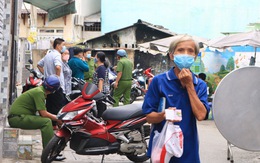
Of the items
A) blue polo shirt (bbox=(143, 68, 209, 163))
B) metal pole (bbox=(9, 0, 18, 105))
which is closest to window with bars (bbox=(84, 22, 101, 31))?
metal pole (bbox=(9, 0, 18, 105))

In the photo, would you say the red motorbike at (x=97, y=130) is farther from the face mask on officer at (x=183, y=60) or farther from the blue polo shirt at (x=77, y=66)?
the blue polo shirt at (x=77, y=66)

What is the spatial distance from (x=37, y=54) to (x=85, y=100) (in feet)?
74.1

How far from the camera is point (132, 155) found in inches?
319

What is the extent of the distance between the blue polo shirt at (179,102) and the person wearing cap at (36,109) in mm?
3660

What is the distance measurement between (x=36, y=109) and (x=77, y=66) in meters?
4.17

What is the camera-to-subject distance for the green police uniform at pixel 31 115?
7797 millimetres

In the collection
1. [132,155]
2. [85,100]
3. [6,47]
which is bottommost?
[132,155]

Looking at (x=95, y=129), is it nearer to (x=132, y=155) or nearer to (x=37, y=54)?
(x=132, y=155)

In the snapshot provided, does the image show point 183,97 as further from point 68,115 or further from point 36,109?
point 36,109

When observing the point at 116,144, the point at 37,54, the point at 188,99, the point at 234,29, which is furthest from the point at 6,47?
the point at 234,29

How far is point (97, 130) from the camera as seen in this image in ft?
25.4

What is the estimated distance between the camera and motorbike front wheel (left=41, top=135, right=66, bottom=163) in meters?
7.40

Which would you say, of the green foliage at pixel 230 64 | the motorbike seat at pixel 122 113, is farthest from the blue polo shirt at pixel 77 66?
the green foliage at pixel 230 64

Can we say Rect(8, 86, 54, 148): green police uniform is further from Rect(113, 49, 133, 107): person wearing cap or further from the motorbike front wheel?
Rect(113, 49, 133, 107): person wearing cap
